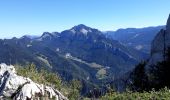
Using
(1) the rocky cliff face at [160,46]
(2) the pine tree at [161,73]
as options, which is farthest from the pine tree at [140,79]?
(1) the rocky cliff face at [160,46]

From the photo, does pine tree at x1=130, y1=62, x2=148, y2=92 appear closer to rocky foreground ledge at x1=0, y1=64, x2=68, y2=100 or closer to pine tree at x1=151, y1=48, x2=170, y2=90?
pine tree at x1=151, y1=48, x2=170, y2=90

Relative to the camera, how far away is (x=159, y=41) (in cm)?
11706

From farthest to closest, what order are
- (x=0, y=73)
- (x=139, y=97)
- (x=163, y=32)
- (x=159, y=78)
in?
(x=163, y=32) < (x=159, y=78) < (x=0, y=73) < (x=139, y=97)

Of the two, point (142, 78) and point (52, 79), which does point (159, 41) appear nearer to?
point (142, 78)

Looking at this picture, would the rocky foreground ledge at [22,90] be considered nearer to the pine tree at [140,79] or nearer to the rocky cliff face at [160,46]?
the pine tree at [140,79]

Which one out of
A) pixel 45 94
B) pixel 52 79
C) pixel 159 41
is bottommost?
pixel 52 79

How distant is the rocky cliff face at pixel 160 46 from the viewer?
110 m

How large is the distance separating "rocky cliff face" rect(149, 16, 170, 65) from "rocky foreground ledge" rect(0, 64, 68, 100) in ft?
132

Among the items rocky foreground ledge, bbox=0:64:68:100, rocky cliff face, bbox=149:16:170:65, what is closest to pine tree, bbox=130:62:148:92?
rocky cliff face, bbox=149:16:170:65

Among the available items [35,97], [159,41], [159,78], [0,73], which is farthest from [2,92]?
[159,41]

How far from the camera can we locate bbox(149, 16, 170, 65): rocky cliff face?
361ft

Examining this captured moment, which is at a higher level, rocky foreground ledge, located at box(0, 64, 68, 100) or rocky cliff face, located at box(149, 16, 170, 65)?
rocky cliff face, located at box(149, 16, 170, 65)

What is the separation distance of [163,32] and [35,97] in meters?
59.2

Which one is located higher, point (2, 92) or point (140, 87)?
point (2, 92)
